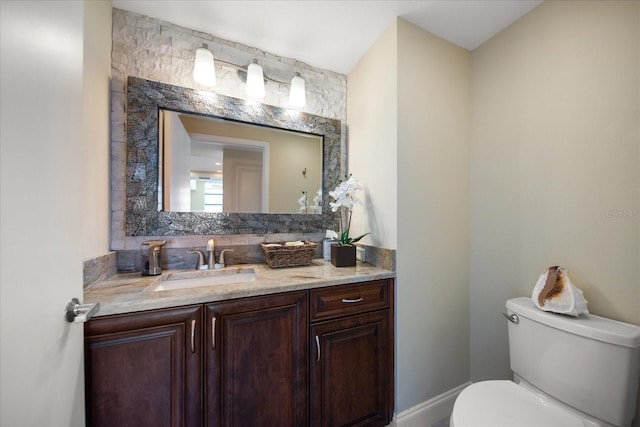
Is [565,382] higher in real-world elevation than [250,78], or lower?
lower

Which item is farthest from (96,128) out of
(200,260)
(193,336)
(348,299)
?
(348,299)

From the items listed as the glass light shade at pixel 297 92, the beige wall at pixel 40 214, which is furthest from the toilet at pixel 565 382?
the glass light shade at pixel 297 92

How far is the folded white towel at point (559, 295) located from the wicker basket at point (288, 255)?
3.84ft

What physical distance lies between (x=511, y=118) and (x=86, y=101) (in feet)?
7.09

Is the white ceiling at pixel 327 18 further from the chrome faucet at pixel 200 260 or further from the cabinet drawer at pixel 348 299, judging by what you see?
the cabinet drawer at pixel 348 299

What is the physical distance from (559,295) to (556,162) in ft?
2.17

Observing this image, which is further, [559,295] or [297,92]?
[297,92]

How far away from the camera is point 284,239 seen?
1.63 metres

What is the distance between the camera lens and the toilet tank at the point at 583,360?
32.8 inches

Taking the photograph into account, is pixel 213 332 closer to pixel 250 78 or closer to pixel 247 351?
pixel 247 351

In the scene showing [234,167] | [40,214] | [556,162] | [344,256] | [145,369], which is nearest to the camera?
[40,214]

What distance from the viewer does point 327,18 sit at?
4.34ft

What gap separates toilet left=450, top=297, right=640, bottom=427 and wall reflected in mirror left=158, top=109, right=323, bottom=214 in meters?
1.33

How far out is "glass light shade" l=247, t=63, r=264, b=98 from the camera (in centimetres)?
147
